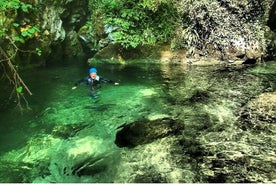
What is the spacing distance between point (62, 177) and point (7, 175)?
39.5 inches

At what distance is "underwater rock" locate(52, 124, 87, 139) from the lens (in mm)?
7547

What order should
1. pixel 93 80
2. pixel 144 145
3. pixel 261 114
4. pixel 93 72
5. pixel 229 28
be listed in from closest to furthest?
pixel 144 145 → pixel 261 114 → pixel 93 72 → pixel 93 80 → pixel 229 28

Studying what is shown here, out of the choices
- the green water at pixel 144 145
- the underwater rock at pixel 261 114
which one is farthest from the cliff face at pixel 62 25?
the underwater rock at pixel 261 114

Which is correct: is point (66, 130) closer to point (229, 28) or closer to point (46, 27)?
point (46, 27)

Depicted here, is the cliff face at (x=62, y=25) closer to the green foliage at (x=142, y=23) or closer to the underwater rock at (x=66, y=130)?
the green foliage at (x=142, y=23)

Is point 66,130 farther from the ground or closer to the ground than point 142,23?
closer to the ground

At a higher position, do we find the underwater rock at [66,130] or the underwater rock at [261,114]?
the underwater rock at [66,130]

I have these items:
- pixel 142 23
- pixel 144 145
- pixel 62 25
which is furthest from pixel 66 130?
pixel 62 25

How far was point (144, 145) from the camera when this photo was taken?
674 centimetres

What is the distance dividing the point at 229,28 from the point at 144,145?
9.35 meters

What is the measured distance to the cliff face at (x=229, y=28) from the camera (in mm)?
14031

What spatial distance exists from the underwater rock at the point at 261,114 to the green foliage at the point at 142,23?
24.1 feet

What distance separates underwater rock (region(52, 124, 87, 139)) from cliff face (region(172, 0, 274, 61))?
8.31 m

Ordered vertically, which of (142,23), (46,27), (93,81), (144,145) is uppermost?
(46,27)
